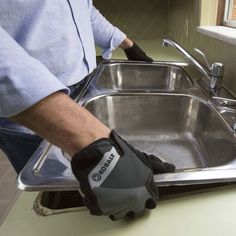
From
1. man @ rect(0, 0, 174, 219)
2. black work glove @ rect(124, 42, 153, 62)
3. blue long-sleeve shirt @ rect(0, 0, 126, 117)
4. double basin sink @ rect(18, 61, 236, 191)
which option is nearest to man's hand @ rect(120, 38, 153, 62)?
black work glove @ rect(124, 42, 153, 62)

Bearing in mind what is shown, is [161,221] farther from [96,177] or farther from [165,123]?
[165,123]

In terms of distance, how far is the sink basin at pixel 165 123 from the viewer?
34.1 inches

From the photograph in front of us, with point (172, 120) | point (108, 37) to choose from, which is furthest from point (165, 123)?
point (108, 37)

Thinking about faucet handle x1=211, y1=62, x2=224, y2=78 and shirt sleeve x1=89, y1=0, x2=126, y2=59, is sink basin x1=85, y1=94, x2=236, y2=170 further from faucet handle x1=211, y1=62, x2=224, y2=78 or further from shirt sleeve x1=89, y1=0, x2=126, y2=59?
shirt sleeve x1=89, y1=0, x2=126, y2=59

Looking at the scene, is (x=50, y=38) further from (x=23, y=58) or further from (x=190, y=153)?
(x=190, y=153)

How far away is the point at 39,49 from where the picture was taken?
0.64 meters

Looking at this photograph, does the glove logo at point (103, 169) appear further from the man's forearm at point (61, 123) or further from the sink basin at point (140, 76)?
the sink basin at point (140, 76)

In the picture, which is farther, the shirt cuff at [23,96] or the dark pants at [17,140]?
the dark pants at [17,140]

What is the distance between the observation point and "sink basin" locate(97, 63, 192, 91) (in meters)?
1.25

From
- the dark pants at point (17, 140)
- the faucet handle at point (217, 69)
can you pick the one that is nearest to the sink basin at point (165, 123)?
the faucet handle at point (217, 69)

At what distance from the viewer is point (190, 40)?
55.4 inches

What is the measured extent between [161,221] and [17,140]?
0.48 meters

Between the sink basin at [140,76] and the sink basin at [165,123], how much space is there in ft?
0.90

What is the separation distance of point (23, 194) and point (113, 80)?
86 cm
